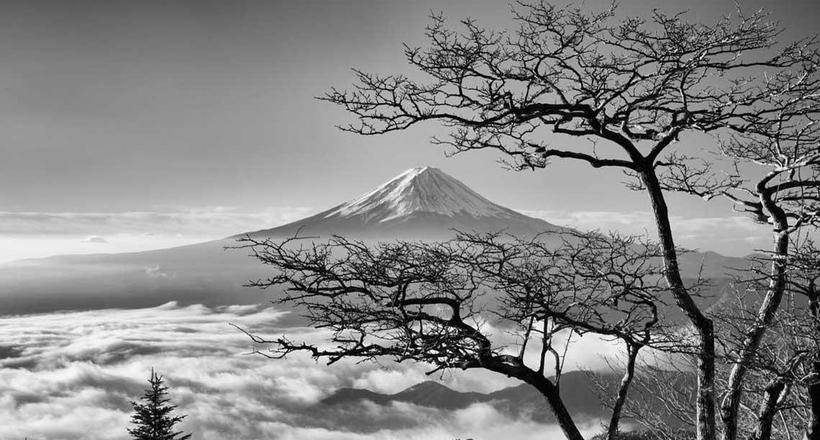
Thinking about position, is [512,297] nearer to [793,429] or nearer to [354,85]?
[354,85]

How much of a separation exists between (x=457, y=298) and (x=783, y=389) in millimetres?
6930

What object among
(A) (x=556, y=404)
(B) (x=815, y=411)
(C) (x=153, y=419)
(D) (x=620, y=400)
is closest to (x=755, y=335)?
(B) (x=815, y=411)

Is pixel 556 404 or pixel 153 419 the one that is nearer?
pixel 556 404

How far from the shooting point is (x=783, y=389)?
32.1ft

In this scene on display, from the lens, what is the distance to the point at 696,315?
8.37 meters

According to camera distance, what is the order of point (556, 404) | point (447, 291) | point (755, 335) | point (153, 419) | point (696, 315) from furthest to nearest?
point (153, 419)
point (755, 335)
point (696, 315)
point (556, 404)
point (447, 291)

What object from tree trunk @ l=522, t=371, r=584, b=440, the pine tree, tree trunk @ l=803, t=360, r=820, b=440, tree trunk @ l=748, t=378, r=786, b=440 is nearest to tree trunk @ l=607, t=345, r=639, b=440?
tree trunk @ l=522, t=371, r=584, b=440

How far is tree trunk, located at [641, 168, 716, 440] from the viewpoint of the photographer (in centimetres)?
817

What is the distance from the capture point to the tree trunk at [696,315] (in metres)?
8.17

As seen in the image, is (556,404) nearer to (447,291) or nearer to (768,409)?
(447,291)

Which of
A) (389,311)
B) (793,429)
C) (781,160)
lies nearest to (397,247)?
(389,311)

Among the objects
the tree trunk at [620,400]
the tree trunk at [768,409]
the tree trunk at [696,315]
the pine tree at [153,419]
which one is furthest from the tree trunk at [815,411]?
the pine tree at [153,419]

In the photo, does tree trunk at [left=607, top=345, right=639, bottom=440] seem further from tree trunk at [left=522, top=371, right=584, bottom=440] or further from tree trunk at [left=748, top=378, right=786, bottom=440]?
tree trunk at [left=748, top=378, right=786, bottom=440]

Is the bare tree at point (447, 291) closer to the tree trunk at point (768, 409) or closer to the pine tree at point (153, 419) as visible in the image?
the tree trunk at point (768, 409)
